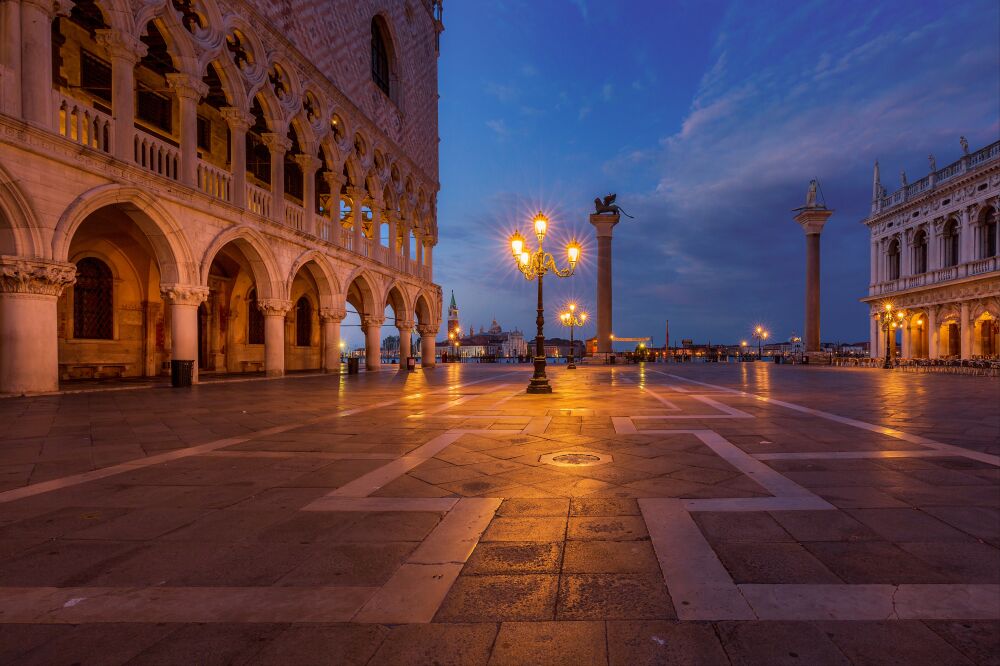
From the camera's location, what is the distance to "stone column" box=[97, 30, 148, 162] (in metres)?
12.6

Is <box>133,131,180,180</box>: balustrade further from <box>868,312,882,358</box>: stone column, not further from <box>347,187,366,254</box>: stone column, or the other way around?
<box>868,312,882,358</box>: stone column

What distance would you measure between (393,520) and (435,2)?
40.3 m

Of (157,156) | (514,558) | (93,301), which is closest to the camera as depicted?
(514,558)

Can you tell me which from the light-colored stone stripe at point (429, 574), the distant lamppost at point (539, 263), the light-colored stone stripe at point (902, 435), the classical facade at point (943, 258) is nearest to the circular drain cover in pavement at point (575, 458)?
the light-colored stone stripe at point (429, 574)

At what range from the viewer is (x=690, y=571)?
2627 mm

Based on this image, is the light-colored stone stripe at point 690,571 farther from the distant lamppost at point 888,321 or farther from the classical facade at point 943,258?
the classical facade at point 943,258

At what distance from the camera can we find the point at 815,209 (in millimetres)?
37719

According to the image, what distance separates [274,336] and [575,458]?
659 inches

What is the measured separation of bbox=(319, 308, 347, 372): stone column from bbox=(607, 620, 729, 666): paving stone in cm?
2140

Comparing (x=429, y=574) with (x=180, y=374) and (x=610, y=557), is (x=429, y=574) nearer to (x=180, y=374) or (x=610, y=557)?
(x=610, y=557)

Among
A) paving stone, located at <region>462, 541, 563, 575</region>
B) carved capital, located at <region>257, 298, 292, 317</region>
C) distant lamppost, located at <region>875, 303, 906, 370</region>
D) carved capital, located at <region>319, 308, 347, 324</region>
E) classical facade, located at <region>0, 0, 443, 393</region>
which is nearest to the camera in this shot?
paving stone, located at <region>462, 541, 563, 575</region>

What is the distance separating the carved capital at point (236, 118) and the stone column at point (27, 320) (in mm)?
7656

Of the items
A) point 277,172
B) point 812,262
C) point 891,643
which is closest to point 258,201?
point 277,172

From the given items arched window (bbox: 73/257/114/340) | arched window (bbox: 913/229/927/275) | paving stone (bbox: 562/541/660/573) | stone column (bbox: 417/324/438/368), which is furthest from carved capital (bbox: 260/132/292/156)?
arched window (bbox: 913/229/927/275)
